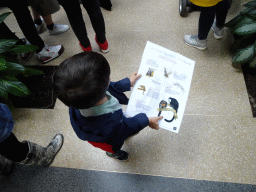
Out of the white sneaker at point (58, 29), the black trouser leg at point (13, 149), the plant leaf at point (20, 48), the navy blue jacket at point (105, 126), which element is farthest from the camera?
the white sneaker at point (58, 29)

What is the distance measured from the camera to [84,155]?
1194 millimetres

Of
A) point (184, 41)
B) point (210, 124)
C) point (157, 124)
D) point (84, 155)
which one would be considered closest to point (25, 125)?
point (84, 155)

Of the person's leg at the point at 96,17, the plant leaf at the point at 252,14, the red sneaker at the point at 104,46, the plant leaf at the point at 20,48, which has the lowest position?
the red sneaker at the point at 104,46

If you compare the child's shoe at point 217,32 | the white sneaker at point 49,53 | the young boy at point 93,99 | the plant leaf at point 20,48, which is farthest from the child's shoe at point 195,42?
the plant leaf at point 20,48

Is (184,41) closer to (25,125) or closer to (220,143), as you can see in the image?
(220,143)

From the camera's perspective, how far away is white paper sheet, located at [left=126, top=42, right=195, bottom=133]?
0.87 m

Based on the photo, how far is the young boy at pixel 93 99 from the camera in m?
0.49

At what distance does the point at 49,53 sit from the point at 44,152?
0.94 m

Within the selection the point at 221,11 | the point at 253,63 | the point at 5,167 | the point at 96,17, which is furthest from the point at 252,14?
the point at 5,167

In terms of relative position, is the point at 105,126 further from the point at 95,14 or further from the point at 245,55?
the point at 245,55

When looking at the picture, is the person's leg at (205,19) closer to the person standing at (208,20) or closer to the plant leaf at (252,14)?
the person standing at (208,20)

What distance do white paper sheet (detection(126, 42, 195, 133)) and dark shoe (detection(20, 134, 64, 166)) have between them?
67cm

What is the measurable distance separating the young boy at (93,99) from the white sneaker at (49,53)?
1058 millimetres

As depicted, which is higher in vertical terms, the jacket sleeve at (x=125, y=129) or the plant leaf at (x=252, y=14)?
the plant leaf at (x=252, y=14)
